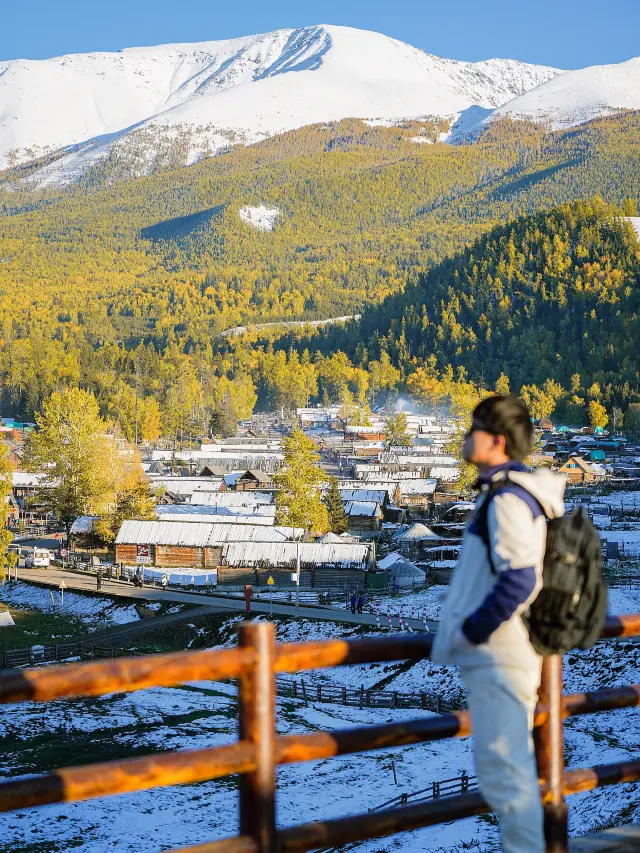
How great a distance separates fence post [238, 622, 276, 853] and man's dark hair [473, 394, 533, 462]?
1.35 metres

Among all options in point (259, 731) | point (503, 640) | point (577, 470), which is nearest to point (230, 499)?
point (577, 470)

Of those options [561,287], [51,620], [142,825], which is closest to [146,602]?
[51,620]

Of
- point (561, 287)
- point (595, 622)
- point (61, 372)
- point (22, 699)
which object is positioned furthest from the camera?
point (561, 287)

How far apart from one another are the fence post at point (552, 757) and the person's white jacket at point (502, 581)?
20.8 inches

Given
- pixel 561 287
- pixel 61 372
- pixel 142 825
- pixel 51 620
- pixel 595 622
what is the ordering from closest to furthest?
pixel 595 622 < pixel 142 825 < pixel 51 620 < pixel 61 372 < pixel 561 287

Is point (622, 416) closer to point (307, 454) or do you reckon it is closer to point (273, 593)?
point (307, 454)

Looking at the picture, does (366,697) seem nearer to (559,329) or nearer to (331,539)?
(331,539)

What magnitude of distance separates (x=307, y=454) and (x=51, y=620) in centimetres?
1722

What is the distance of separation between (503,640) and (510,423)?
0.98 meters

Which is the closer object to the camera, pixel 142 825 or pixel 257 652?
pixel 257 652

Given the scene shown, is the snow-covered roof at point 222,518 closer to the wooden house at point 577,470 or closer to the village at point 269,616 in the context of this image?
the village at point 269,616

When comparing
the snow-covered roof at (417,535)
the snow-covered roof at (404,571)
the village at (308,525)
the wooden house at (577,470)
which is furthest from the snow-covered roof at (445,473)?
the snow-covered roof at (404,571)

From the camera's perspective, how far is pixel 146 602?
1698 inches

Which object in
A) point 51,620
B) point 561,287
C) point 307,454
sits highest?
point 561,287
